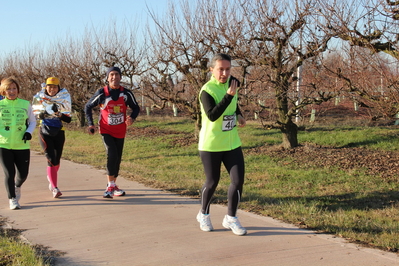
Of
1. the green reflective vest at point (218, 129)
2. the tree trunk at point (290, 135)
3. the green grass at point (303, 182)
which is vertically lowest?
the green grass at point (303, 182)

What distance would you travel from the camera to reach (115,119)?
6.66 metres

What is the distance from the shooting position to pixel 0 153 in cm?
600

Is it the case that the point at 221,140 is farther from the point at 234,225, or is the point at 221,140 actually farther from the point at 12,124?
the point at 12,124

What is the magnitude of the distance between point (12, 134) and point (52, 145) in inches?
30.4

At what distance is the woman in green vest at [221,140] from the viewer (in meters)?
4.70

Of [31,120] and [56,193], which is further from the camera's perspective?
[56,193]

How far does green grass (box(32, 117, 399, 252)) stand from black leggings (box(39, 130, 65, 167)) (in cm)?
176

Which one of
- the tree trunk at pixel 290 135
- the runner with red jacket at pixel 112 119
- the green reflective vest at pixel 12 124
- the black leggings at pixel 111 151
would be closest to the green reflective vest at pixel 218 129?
the runner with red jacket at pixel 112 119

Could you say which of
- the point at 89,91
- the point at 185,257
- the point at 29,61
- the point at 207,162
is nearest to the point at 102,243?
the point at 185,257

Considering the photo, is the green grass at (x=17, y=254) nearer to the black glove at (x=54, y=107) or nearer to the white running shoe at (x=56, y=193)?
the white running shoe at (x=56, y=193)

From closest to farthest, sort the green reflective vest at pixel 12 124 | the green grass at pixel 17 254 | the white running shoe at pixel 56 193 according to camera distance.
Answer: the green grass at pixel 17 254
the green reflective vest at pixel 12 124
the white running shoe at pixel 56 193

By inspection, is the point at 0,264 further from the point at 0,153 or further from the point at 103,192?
the point at 103,192

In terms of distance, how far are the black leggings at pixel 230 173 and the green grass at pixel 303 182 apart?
2.95ft

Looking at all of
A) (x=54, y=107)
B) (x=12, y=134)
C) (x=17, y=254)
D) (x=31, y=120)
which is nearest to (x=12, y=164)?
(x=12, y=134)
